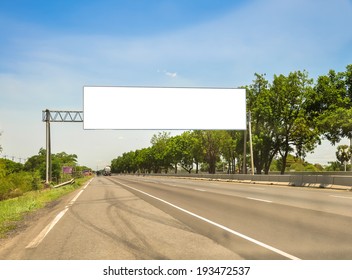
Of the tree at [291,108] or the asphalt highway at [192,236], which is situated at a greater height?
the tree at [291,108]

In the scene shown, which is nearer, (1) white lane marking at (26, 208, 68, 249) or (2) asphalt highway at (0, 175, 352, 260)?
(2) asphalt highway at (0, 175, 352, 260)

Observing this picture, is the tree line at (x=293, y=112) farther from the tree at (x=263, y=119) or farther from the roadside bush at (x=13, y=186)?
the roadside bush at (x=13, y=186)

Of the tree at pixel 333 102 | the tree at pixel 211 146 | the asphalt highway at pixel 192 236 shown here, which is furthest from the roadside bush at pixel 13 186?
the tree at pixel 211 146

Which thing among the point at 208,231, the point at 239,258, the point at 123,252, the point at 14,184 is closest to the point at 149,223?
the point at 208,231

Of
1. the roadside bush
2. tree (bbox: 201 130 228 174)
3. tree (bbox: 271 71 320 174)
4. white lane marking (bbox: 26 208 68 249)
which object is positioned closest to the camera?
white lane marking (bbox: 26 208 68 249)

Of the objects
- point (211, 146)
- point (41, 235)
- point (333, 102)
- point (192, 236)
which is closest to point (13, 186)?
point (41, 235)

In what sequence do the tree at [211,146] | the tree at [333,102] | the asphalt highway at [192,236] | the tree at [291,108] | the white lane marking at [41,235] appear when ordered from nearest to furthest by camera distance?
the asphalt highway at [192,236]
the white lane marking at [41,235]
the tree at [333,102]
the tree at [291,108]
the tree at [211,146]

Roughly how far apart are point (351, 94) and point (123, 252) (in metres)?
50.8

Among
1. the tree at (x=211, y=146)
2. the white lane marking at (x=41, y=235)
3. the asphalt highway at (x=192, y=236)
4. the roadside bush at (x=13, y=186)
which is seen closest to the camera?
the asphalt highway at (x=192, y=236)

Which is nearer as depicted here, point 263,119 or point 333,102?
point 333,102

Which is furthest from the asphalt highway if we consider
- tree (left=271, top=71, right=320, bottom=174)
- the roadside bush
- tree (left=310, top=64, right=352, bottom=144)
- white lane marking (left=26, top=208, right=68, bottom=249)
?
tree (left=271, top=71, right=320, bottom=174)

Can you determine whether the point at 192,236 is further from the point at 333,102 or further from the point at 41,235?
the point at 333,102

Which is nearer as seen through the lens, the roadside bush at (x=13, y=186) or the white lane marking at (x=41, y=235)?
the white lane marking at (x=41, y=235)

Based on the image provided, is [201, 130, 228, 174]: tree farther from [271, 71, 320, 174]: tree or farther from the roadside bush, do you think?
the roadside bush
